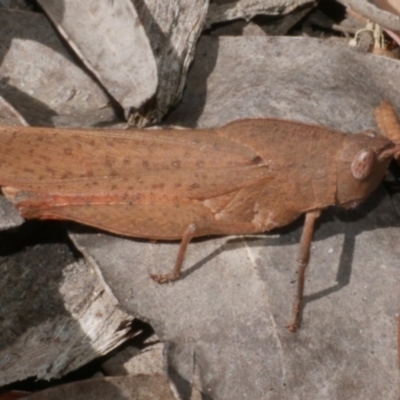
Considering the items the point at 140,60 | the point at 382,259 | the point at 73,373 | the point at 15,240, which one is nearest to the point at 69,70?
the point at 140,60

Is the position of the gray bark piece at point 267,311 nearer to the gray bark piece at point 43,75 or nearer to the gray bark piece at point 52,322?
the gray bark piece at point 52,322

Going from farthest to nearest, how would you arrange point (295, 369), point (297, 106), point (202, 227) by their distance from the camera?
point (297, 106)
point (202, 227)
point (295, 369)

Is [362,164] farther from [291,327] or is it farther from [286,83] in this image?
[291,327]

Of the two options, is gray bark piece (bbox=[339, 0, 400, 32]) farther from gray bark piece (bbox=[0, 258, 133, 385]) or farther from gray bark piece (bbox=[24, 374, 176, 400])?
gray bark piece (bbox=[24, 374, 176, 400])

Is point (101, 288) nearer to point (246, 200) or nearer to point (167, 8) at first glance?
point (246, 200)

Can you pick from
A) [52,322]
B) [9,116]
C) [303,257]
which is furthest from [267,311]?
[9,116]

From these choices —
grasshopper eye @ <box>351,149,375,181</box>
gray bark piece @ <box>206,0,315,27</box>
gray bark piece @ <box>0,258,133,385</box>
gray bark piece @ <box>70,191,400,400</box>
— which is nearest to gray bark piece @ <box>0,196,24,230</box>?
gray bark piece @ <box>0,258,133,385</box>

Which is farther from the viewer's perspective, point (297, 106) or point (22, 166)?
point (297, 106)
